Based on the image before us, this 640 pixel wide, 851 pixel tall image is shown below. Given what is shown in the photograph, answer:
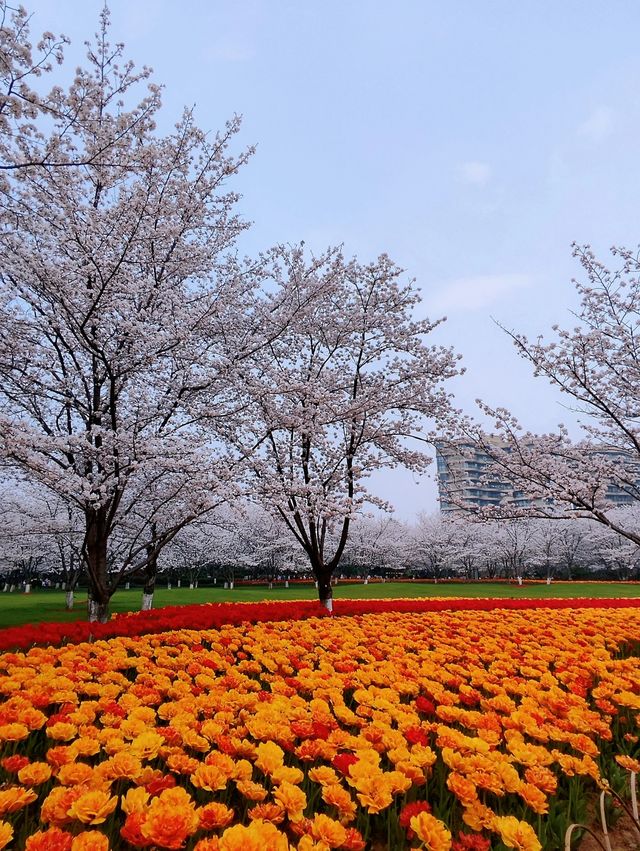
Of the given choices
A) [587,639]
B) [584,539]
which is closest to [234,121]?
[587,639]

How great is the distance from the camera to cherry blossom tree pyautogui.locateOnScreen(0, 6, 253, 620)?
25.0 ft

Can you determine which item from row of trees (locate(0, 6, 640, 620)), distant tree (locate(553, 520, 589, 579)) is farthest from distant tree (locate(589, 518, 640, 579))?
row of trees (locate(0, 6, 640, 620))

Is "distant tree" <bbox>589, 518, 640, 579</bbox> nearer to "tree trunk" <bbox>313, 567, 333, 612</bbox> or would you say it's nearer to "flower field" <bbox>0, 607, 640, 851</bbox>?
"tree trunk" <bbox>313, 567, 333, 612</bbox>

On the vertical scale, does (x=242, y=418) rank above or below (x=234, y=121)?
below

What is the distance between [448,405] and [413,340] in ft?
6.46

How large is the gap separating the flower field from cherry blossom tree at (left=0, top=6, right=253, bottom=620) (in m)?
3.75

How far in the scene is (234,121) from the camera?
916 centimetres

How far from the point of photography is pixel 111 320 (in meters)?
8.59

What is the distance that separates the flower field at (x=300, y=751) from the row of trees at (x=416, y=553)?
3919 cm

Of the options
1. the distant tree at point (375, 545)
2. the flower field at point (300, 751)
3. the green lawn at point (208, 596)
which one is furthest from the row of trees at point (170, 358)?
the distant tree at point (375, 545)

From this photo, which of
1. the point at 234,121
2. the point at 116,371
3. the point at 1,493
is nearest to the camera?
the point at 116,371

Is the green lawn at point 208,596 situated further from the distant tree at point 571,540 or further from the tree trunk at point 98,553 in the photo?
the distant tree at point 571,540

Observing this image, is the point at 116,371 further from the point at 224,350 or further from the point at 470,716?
the point at 470,716

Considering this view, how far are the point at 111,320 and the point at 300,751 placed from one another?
7.81 m
